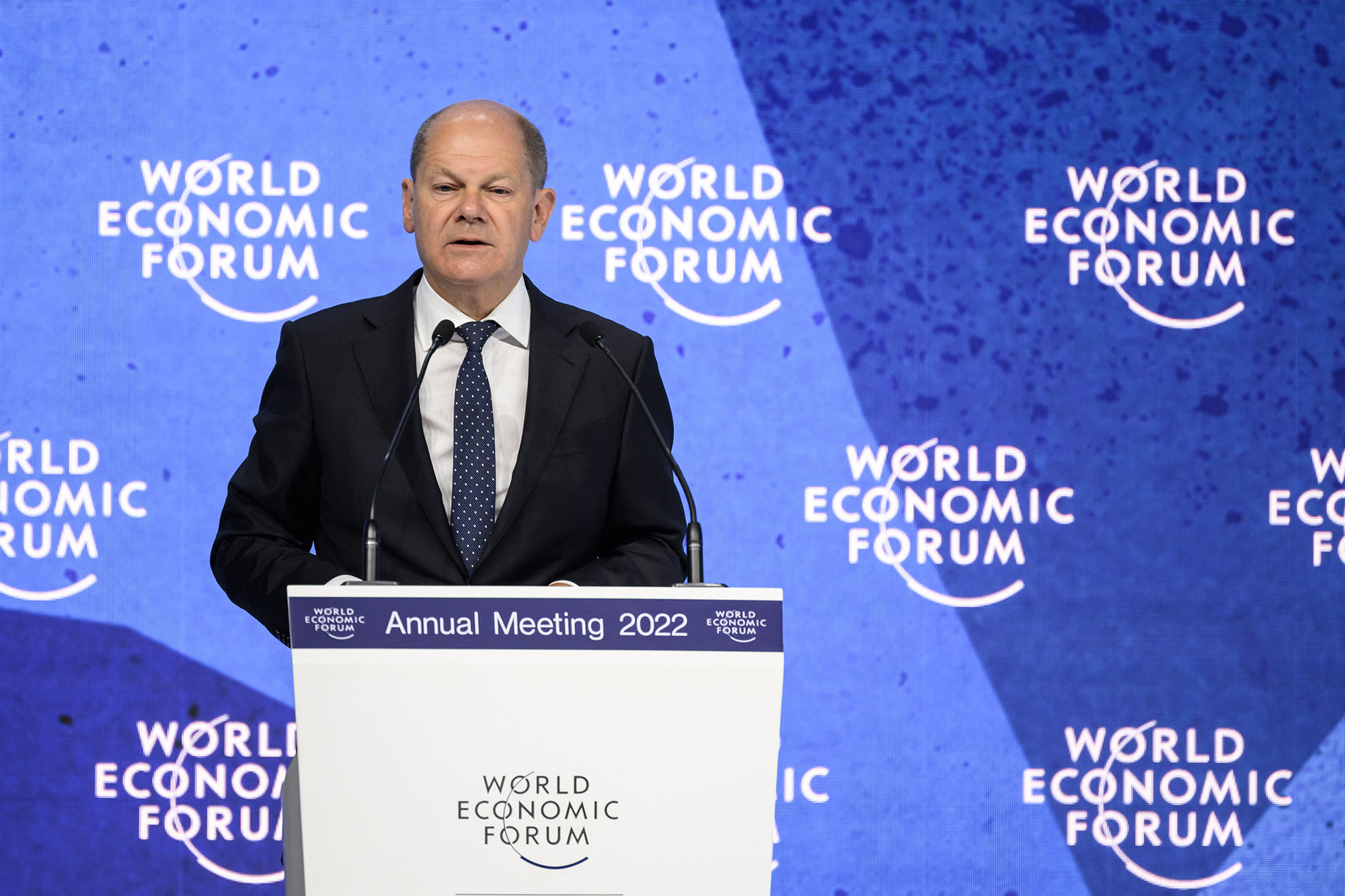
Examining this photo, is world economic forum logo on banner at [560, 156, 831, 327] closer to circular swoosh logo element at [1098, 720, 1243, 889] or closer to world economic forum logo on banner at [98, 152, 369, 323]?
world economic forum logo on banner at [98, 152, 369, 323]

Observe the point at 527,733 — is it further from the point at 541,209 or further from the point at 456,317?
the point at 541,209

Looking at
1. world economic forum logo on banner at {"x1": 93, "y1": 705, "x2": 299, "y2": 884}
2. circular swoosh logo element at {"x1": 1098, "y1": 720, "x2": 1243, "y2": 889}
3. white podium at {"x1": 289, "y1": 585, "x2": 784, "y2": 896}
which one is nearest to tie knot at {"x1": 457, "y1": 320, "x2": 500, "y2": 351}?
white podium at {"x1": 289, "y1": 585, "x2": 784, "y2": 896}

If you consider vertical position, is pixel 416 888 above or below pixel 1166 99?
below

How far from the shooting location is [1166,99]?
2.74 metres

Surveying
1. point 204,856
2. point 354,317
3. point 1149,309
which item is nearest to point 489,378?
point 354,317

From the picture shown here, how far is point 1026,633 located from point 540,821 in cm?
180

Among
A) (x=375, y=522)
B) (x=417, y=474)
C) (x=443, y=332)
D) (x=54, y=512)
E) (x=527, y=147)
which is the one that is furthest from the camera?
(x=54, y=512)

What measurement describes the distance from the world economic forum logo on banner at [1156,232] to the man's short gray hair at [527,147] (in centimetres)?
134

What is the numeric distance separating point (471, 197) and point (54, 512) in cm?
152

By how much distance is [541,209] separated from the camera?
186 centimetres

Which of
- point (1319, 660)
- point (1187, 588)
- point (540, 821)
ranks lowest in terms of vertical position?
point (540, 821)

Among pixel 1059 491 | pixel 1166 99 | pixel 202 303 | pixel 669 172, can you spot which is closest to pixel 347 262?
pixel 202 303

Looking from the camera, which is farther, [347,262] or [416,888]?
[347,262]

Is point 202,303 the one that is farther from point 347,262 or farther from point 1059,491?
point 1059,491
